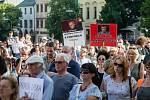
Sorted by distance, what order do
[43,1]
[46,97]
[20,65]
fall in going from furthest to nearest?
[43,1] → [20,65] → [46,97]

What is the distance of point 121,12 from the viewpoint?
5203 centimetres

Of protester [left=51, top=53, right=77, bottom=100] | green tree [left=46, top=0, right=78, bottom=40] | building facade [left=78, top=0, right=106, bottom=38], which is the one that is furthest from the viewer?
building facade [left=78, top=0, right=106, bottom=38]

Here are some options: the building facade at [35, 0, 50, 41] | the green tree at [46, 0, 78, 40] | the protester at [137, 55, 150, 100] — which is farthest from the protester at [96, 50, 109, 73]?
the building facade at [35, 0, 50, 41]

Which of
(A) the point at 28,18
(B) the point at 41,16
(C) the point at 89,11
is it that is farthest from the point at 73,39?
(A) the point at 28,18

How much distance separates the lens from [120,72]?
7.62 meters

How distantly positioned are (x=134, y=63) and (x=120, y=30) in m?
44.5

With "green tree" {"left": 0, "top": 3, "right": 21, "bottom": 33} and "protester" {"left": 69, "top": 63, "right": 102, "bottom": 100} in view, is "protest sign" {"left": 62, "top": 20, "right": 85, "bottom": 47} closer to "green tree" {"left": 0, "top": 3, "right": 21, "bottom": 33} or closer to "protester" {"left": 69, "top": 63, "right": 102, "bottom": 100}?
"protester" {"left": 69, "top": 63, "right": 102, "bottom": 100}

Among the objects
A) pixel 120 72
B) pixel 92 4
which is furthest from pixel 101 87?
pixel 92 4

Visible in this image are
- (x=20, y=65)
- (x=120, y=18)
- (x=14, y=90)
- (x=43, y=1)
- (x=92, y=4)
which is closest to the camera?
(x=14, y=90)

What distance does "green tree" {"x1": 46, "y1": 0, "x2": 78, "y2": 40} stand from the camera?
6194 cm

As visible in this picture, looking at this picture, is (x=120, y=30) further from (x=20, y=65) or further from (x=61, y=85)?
(x=61, y=85)

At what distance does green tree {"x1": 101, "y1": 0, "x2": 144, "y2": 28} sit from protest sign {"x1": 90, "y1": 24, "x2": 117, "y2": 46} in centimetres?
3641

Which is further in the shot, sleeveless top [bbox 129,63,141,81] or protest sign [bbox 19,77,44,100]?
sleeveless top [bbox 129,63,141,81]

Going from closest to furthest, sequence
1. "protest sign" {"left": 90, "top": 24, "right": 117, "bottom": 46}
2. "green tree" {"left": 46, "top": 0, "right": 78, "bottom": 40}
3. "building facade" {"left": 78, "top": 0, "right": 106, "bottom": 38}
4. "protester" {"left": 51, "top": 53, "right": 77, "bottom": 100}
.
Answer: "protester" {"left": 51, "top": 53, "right": 77, "bottom": 100} → "protest sign" {"left": 90, "top": 24, "right": 117, "bottom": 46} → "green tree" {"left": 46, "top": 0, "right": 78, "bottom": 40} → "building facade" {"left": 78, "top": 0, "right": 106, "bottom": 38}
